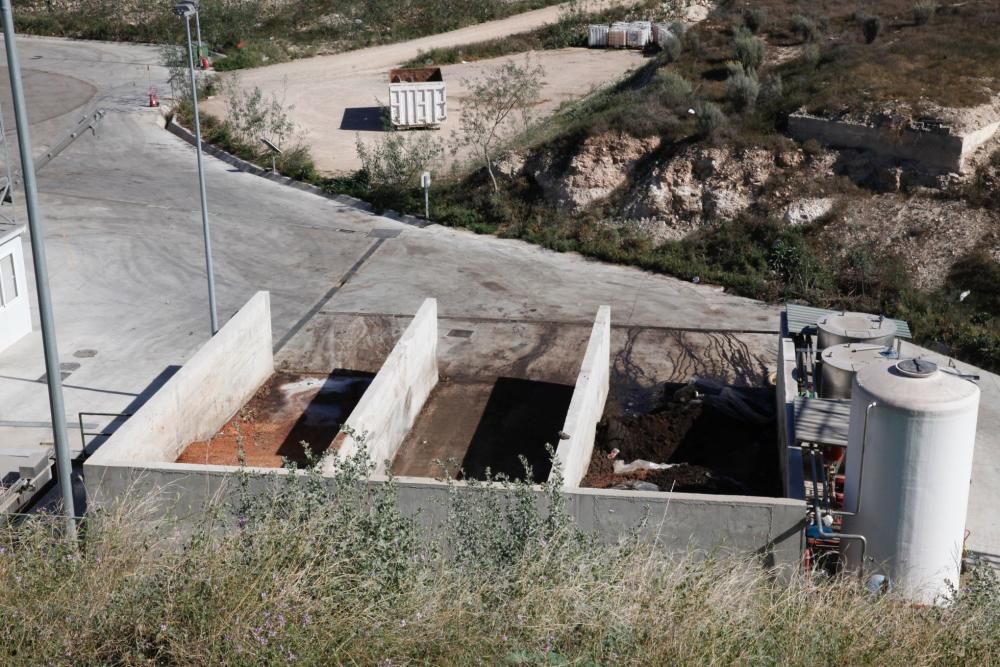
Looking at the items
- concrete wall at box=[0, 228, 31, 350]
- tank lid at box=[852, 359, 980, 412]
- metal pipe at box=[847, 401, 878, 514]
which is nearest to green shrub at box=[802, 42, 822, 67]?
concrete wall at box=[0, 228, 31, 350]

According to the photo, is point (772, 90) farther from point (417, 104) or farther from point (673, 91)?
point (417, 104)

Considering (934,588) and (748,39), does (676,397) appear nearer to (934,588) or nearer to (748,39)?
(934,588)

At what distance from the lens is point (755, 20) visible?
1342 inches

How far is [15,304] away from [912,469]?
16.1 m

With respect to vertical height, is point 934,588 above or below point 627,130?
below

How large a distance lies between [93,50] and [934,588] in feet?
145

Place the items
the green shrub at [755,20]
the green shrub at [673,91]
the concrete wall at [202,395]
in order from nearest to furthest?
the concrete wall at [202,395] < the green shrub at [673,91] < the green shrub at [755,20]

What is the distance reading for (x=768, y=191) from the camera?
26672 millimetres

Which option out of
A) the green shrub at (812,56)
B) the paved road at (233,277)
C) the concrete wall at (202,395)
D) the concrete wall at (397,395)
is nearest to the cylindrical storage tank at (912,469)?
the concrete wall at (397,395)

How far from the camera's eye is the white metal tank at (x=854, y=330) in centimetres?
1531

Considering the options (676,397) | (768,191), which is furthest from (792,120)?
(676,397)

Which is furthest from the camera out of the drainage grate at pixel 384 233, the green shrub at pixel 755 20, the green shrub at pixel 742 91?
the green shrub at pixel 755 20

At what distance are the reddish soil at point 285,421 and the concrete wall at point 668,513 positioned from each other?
3.30 m

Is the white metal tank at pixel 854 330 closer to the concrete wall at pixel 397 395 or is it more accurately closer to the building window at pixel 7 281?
the concrete wall at pixel 397 395
